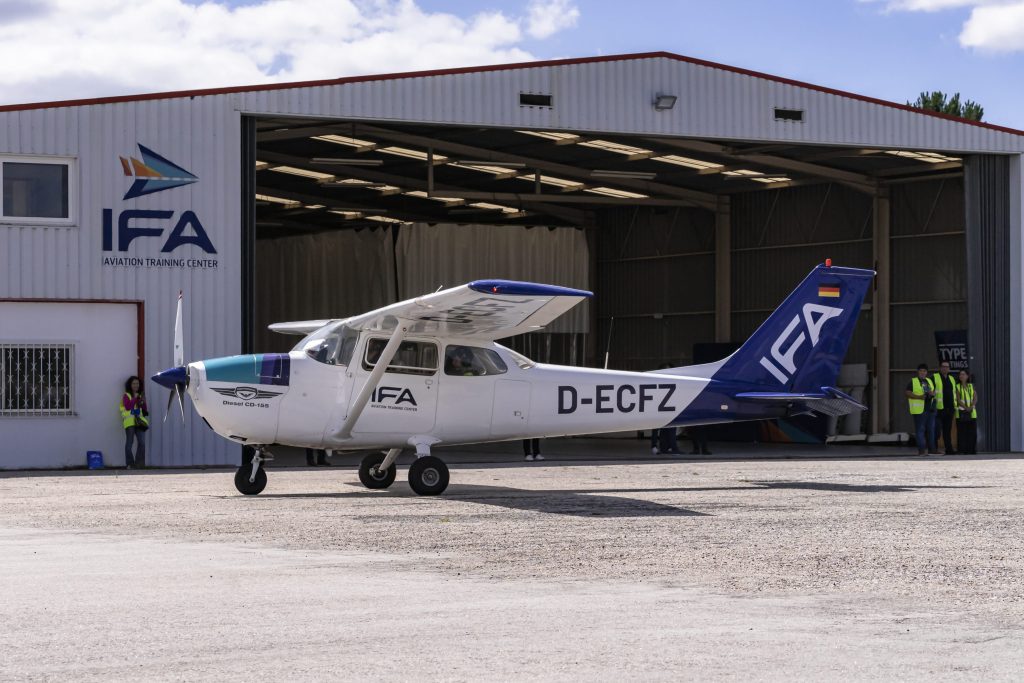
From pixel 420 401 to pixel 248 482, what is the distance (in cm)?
204

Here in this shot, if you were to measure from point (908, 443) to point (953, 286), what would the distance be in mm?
3758

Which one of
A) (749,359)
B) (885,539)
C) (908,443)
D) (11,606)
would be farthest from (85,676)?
(908,443)

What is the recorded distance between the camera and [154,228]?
67.5 ft

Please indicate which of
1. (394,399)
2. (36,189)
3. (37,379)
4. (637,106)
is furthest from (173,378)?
(637,106)

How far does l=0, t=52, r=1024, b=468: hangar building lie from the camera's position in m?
20.3

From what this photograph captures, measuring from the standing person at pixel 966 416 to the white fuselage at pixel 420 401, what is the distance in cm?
1112

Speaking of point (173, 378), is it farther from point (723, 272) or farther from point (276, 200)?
point (723, 272)

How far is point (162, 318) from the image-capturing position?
20.5 m

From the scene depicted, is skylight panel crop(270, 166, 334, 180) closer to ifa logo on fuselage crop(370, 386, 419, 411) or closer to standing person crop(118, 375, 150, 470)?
standing person crop(118, 375, 150, 470)

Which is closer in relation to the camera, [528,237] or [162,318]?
[162,318]

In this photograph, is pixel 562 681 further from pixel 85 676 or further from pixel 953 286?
pixel 953 286

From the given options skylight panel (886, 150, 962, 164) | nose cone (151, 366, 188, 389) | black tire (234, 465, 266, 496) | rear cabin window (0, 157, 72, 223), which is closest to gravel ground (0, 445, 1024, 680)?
black tire (234, 465, 266, 496)

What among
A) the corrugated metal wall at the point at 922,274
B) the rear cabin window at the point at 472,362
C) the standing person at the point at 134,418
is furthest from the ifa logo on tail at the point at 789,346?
the corrugated metal wall at the point at 922,274

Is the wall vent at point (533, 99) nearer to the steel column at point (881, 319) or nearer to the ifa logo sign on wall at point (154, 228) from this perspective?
the ifa logo sign on wall at point (154, 228)
